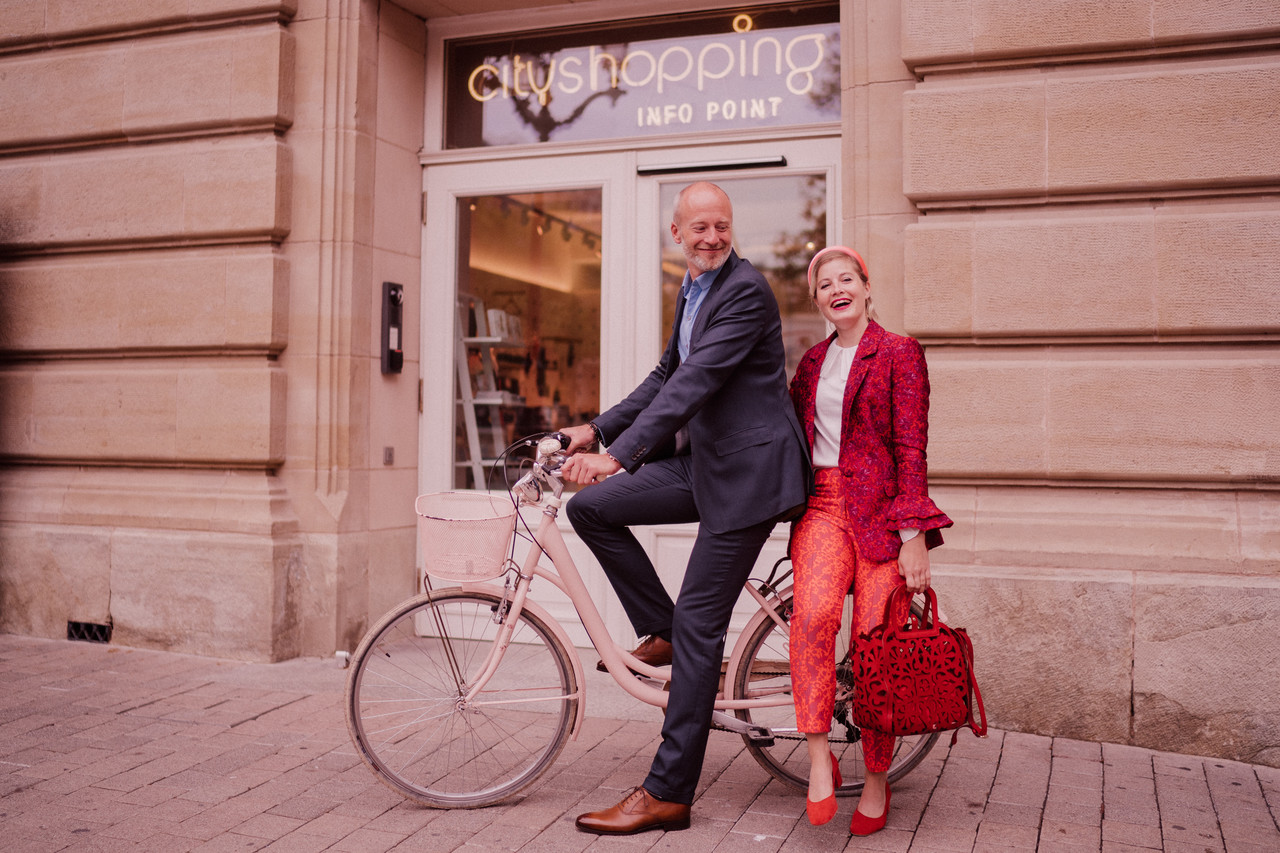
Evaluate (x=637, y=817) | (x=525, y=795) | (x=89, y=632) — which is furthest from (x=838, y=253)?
(x=89, y=632)

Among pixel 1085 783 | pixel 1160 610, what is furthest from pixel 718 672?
pixel 1160 610

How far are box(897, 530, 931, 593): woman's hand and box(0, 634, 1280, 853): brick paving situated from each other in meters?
0.85

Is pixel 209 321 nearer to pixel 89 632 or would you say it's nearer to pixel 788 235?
pixel 89 632

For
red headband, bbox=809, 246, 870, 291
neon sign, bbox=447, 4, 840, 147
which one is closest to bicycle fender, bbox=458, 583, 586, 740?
red headband, bbox=809, 246, 870, 291

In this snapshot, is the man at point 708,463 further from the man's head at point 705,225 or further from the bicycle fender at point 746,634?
the bicycle fender at point 746,634

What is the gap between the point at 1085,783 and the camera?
4012 millimetres

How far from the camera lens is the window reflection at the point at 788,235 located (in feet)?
19.3

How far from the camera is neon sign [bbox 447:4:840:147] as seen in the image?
19.4ft

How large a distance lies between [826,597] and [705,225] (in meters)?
1.32

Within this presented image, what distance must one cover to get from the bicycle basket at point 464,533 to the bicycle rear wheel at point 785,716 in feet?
3.19

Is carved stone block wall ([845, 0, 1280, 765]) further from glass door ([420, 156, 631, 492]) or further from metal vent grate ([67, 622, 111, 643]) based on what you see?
metal vent grate ([67, 622, 111, 643])

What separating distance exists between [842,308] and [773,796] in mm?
1799

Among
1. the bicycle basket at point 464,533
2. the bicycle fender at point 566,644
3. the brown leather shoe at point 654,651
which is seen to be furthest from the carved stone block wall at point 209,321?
the brown leather shoe at point 654,651

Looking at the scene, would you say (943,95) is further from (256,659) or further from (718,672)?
(256,659)
